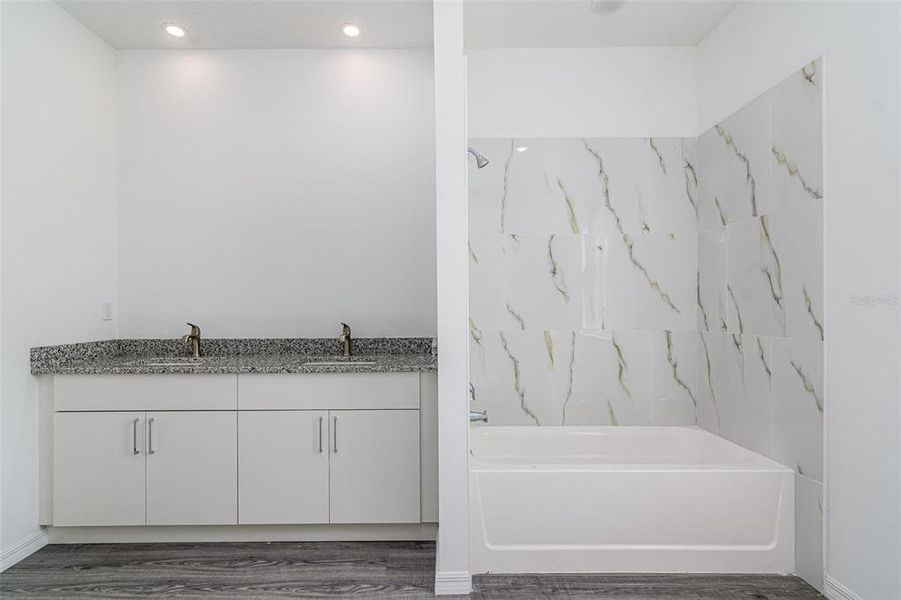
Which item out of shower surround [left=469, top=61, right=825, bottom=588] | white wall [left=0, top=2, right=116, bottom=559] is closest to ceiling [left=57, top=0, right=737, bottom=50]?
white wall [left=0, top=2, right=116, bottom=559]

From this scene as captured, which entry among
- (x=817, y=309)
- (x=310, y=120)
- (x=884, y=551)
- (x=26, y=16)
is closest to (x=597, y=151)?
(x=817, y=309)

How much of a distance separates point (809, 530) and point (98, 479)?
119 inches

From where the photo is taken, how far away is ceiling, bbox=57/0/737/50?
257 centimetres

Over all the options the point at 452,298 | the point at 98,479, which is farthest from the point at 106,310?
the point at 452,298

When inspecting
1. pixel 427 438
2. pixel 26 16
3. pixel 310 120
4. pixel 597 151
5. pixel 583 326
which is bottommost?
pixel 427 438

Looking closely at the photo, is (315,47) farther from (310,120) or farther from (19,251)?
(19,251)

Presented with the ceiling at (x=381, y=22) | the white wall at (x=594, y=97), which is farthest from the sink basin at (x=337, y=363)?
the ceiling at (x=381, y=22)

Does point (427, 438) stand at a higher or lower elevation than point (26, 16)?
lower

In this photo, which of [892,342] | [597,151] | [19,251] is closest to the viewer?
[892,342]

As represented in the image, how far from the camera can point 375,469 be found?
243 centimetres

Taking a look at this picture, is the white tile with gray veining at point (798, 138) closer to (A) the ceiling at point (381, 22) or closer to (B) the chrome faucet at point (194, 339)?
(A) the ceiling at point (381, 22)

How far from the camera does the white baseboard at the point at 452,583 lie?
2039 millimetres

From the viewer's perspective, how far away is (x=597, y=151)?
2.93 m

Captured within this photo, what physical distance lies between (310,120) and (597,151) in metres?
1.61
